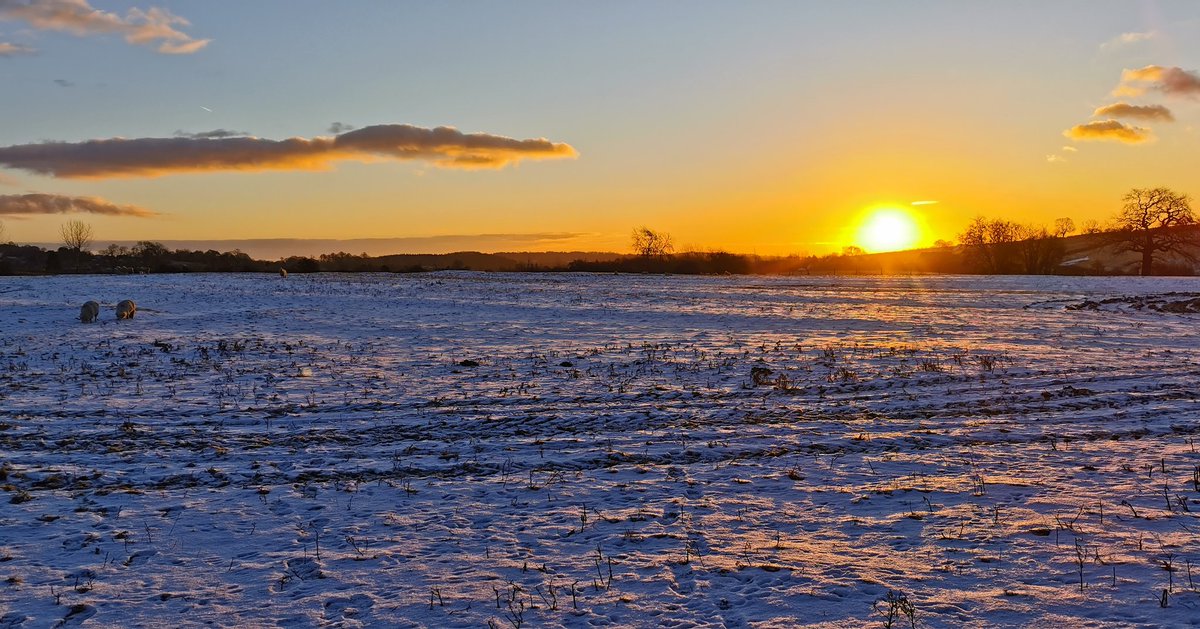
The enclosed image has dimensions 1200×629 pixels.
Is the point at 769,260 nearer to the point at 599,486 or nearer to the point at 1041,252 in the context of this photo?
the point at 1041,252

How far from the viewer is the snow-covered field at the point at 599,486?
18.8 ft

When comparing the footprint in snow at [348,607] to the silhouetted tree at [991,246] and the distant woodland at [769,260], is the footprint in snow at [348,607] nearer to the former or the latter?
the distant woodland at [769,260]

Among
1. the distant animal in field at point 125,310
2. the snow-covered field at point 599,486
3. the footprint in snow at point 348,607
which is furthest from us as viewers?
the distant animal in field at point 125,310

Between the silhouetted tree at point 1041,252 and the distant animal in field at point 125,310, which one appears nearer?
the distant animal in field at point 125,310

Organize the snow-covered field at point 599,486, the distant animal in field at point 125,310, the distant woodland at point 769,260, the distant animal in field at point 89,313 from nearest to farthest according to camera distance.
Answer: the snow-covered field at point 599,486 < the distant animal in field at point 89,313 < the distant animal in field at point 125,310 < the distant woodland at point 769,260

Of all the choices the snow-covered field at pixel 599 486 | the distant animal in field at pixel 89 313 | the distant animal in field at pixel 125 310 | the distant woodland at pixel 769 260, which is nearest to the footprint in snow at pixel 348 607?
the snow-covered field at pixel 599 486

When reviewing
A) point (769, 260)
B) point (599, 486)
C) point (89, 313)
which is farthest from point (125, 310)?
point (769, 260)

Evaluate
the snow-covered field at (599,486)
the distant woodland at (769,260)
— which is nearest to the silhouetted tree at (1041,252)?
the distant woodland at (769,260)

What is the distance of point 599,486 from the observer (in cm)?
855

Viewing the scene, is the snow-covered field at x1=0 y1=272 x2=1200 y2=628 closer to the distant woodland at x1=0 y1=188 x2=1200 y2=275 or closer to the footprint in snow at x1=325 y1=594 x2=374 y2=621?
the footprint in snow at x1=325 y1=594 x2=374 y2=621

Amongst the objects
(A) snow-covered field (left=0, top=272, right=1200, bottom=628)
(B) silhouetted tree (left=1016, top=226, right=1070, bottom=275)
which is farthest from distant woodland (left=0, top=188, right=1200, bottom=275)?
(A) snow-covered field (left=0, top=272, right=1200, bottom=628)

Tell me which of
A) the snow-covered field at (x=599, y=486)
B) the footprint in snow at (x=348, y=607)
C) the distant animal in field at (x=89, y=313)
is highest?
the distant animal in field at (x=89, y=313)

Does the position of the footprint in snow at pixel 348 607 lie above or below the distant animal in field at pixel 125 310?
below

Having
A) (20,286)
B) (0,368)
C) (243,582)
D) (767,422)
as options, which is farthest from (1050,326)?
(20,286)
